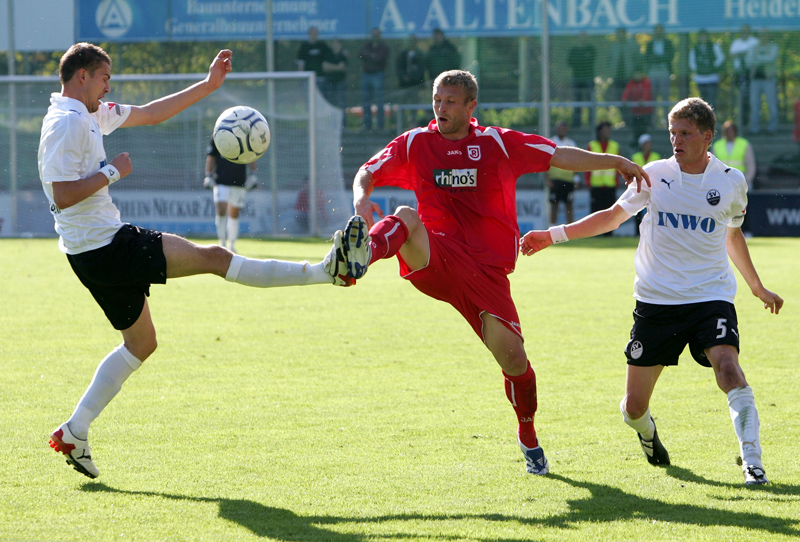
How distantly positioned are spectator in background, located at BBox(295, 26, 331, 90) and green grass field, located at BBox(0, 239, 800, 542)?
12.9 metres

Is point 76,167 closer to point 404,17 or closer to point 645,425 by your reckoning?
point 645,425

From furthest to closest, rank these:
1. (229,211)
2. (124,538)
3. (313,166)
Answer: (313,166)
(229,211)
(124,538)

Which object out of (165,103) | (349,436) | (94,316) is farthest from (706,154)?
(94,316)

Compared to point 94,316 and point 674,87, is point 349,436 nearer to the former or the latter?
point 94,316

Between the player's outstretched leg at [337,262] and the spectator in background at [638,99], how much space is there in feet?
59.6

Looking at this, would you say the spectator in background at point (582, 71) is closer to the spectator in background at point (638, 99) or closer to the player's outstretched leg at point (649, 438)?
the spectator in background at point (638, 99)

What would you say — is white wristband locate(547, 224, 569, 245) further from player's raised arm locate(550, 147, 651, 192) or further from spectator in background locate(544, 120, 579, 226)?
spectator in background locate(544, 120, 579, 226)

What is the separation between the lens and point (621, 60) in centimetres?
2175

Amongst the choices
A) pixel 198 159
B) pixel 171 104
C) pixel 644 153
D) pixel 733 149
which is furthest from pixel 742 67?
pixel 171 104

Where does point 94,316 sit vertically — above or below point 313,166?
below

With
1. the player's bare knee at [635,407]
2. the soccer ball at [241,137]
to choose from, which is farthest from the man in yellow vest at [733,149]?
the player's bare knee at [635,407]

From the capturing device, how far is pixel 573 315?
10102 millimetres

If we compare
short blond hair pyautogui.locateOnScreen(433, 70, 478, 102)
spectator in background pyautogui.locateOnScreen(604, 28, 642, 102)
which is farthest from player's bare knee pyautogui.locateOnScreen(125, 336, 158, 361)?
spectator in background pyautogui.locateOnScreen(604, 28, 642, 102)

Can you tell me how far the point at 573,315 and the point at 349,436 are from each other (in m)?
5.13
